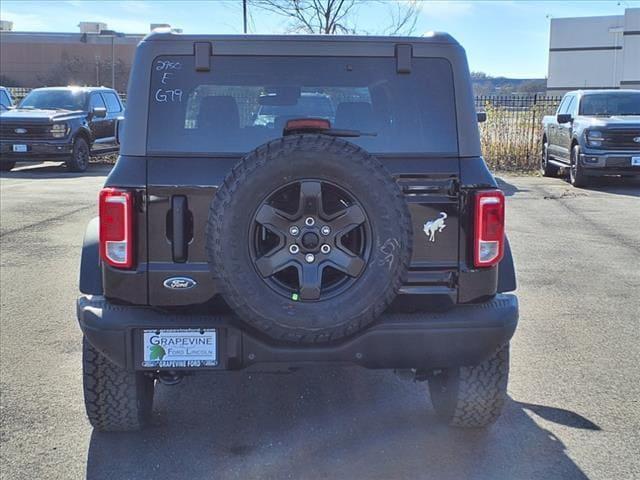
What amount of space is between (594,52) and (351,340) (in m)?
64.3

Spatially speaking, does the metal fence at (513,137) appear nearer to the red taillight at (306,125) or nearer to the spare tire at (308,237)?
the red taillight at (306,125)

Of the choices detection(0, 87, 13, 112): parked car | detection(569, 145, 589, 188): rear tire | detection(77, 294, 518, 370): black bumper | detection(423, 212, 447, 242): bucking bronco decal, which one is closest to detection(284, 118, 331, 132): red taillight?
detection(423, 212, 447, 242): bucking bronco decal

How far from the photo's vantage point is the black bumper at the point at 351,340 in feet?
10.6

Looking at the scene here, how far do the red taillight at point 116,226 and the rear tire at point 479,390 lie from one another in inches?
65.2

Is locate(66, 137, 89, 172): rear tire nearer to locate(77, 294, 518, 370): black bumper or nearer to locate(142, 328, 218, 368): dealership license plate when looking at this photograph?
locate(77, 294, 518, 370): black bumper

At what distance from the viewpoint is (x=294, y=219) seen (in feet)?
10.1

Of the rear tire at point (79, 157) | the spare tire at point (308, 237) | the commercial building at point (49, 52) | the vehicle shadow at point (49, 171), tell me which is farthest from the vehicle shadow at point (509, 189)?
the commercial building at point (49, 52)

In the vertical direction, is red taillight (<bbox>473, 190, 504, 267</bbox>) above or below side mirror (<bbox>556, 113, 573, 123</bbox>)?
below

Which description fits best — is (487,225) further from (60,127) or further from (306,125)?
(60,127)

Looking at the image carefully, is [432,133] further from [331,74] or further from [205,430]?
[205,430]

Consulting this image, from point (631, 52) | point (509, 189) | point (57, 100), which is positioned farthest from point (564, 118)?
point (631, 52)

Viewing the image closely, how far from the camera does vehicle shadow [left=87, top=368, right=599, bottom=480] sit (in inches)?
138

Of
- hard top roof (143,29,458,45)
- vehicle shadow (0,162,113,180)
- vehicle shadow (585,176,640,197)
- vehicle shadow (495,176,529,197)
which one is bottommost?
vehicle shadow (0,162,113,180)

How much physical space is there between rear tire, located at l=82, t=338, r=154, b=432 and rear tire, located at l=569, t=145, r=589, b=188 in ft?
39.0
